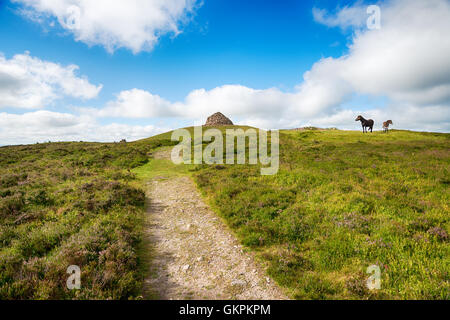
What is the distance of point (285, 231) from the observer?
8.69 meters

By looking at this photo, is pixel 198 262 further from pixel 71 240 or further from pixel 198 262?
pixel 71 240

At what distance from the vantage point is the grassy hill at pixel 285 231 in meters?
5.72

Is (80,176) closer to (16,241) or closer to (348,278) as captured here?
(16,241)

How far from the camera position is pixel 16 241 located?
7758 mm

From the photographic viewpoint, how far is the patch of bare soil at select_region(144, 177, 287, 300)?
5.99 metres

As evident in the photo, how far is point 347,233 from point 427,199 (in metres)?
6.00

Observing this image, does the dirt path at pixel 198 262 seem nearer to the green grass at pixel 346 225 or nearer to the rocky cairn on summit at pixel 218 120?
the green grass at pixel 346 225

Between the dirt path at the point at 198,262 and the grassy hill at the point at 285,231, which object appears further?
the dirt path at the point at 198,262

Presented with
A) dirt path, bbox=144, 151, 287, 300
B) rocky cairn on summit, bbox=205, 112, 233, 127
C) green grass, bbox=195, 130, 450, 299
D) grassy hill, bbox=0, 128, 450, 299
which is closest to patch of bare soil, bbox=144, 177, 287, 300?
dirt path, bbox=144, 151, 287, 300

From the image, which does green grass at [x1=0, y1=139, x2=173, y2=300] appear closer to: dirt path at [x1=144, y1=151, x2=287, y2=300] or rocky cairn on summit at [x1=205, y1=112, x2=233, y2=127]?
dirt path at [x1=144, y1=151, x2=287, y2=300]

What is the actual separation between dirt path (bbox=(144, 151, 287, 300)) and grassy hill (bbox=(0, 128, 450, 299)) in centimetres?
48

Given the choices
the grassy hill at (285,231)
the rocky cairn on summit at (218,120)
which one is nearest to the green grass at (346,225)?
the grassy hill at (285,231)

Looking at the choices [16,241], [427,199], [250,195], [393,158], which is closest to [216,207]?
[250,195]
